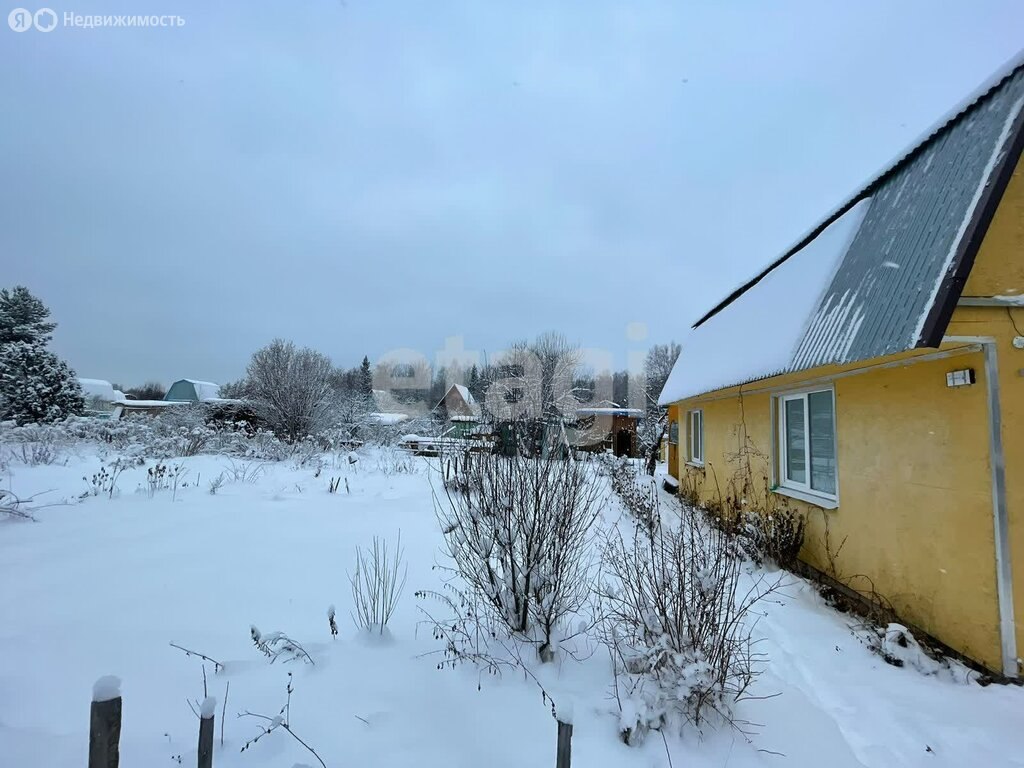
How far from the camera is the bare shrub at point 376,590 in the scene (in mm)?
3506

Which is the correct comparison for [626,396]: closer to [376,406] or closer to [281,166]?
[376,406]

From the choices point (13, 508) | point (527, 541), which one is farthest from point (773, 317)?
point (13, 508)

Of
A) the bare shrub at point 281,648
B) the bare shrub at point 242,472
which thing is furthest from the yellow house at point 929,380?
the bare shrub at point 242,472

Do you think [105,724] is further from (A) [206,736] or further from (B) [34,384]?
(B) [34,384]

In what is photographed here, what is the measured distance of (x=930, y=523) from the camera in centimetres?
368

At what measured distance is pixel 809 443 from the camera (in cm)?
582

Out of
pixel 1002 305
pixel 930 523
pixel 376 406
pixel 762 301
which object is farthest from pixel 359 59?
pixel 376 406

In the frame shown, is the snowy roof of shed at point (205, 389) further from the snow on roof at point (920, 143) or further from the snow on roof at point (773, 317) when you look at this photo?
the snow on roof at point (920, 143)

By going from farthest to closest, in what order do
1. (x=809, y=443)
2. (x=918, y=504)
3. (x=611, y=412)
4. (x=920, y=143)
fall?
1. (x=611, y=412)
2. (x=809, y=443)
3. (x=920, y=143)
4. (x=918, y=504)

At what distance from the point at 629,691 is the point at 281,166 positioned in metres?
17.1

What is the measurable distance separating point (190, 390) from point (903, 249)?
162 feet

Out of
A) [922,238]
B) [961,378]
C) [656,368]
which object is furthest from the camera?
[656,368]

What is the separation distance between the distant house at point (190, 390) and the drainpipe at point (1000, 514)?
44924 millimetres

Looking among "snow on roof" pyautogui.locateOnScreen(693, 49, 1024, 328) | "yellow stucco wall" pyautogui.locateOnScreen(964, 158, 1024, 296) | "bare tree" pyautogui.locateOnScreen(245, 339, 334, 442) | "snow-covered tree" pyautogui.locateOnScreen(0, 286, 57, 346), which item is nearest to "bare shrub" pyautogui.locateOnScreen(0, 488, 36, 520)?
"yellow stucco wall" pyautogui.locateOnScreen(964, 158, 1024, 296)
